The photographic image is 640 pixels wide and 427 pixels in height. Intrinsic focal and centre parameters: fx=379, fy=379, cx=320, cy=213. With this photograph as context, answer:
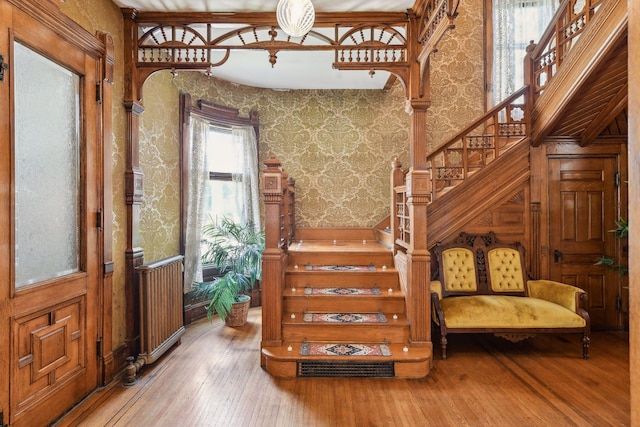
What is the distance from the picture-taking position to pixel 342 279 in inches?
163

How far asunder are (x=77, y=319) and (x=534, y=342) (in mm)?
4388

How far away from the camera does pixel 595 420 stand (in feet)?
8.54

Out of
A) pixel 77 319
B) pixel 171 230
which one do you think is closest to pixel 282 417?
pixel 77 319

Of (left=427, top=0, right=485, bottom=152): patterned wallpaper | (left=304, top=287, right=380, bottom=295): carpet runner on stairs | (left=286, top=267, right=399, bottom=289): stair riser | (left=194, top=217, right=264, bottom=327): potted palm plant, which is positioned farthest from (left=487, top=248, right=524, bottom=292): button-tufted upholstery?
(left=194, top=217, right=264, bottom=327): potted palm plant

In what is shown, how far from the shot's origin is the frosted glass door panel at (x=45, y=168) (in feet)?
7.71

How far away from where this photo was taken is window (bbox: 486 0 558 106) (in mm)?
5789

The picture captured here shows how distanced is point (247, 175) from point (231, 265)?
4.56 ft

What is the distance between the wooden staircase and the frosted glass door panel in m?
1.84

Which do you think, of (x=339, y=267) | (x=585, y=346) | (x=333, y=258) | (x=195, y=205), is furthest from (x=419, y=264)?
(x=195, y=205)

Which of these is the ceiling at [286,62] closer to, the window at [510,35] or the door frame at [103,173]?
the door frame at [103,173]

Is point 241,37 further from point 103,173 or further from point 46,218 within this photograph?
point 46,218

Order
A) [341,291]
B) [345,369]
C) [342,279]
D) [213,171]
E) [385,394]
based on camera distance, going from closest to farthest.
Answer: [385,394]
[345,369]
[341,291]
[342,279]
[213,171]

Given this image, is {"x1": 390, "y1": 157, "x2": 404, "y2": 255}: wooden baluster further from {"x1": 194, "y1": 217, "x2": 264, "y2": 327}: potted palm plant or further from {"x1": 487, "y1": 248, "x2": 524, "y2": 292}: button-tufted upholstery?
{"x1": 194, "y1": 217, "x2": 264, "y2": 327}: potted palm plant

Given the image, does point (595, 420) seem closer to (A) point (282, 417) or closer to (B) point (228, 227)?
(A) point (282, 417)
